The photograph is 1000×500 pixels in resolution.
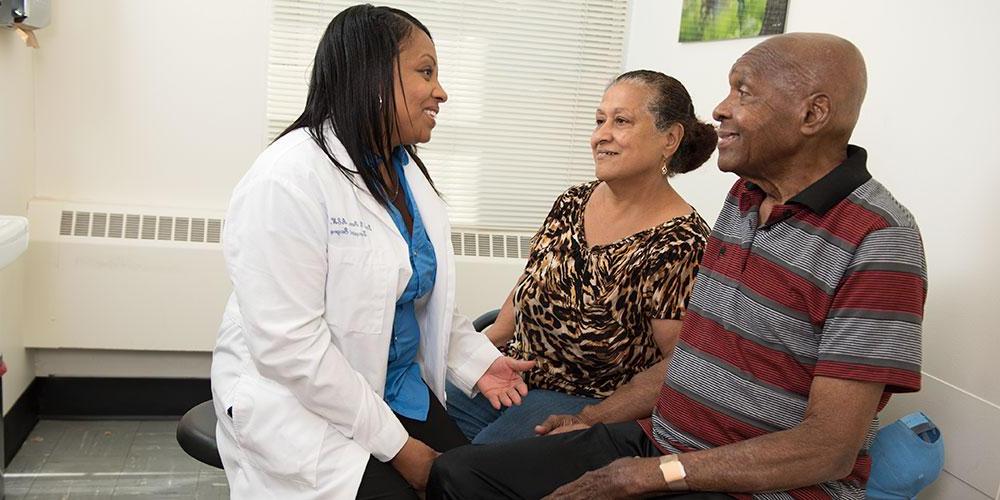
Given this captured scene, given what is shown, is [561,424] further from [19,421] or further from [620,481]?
[19,421]

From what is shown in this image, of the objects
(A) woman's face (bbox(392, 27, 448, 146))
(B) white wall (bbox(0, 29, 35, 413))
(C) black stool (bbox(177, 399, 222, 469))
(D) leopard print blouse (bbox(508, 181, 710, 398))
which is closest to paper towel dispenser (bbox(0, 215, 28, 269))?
(C) black stool (bbox(177, 399, 222, 469))

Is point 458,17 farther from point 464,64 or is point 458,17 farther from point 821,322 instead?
point 821,322

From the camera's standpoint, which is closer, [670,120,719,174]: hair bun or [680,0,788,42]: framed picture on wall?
[670,120,719,174]: hair bun

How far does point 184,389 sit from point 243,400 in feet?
6.22

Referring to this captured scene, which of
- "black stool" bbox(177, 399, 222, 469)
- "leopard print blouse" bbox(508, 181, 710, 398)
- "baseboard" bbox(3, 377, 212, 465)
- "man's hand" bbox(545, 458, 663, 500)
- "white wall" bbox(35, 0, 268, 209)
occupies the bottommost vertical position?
"baseboard" bbox(3, 377, 212, 465)

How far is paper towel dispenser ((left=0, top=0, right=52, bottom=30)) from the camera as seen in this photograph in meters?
2.61

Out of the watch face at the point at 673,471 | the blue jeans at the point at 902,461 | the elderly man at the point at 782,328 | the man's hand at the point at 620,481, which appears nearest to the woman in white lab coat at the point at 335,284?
the elderly man at the point at 782,328

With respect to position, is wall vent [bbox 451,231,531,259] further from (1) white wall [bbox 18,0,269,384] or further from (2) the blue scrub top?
(2) the blue scrub top

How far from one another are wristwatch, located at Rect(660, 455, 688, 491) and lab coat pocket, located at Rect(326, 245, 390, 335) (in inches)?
25.0

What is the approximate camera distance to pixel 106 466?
2939 millimetres

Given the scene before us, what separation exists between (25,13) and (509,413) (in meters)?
1.97

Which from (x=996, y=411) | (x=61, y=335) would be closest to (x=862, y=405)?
(x=996, y=411)

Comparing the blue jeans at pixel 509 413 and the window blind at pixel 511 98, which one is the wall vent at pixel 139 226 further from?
the blue jeans at pixel 509 413

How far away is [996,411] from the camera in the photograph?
1677 mm
